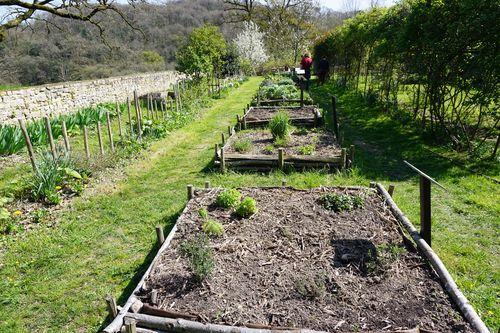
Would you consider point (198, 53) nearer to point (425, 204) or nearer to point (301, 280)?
point (425, 204)

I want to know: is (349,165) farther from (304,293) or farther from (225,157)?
(304,293)

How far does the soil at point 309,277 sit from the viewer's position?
2.98 metres

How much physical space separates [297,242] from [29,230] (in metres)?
4.19

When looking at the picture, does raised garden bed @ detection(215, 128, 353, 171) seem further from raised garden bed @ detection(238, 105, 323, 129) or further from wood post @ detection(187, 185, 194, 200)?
wood post @ detection(187, 185, 194, 200)

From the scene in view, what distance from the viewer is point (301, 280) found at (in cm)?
339

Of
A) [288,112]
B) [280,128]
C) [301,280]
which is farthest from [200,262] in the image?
[288,112]

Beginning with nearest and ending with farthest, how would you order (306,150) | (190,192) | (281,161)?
1. (190,192)
2. (281,161)
3. (306,150)

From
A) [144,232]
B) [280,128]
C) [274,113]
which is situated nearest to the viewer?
[144,232]

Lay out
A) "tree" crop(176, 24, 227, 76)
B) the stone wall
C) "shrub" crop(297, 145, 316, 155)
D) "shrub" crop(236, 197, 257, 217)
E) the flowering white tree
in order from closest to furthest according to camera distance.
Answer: "shrub" crop(236, 197, 257, 217)
"shrub" crop(297, 145, 316, 155)
the stone wall
"tree" crop(176, 24, 227, 76)
the flowering white tree

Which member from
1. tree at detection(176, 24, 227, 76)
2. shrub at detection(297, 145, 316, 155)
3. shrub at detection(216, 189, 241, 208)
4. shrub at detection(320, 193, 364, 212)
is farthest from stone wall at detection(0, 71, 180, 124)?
shrub at detection(320, 193, 364, 212)

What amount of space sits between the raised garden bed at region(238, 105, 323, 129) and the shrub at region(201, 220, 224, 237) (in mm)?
6153

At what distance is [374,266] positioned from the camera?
139 inches

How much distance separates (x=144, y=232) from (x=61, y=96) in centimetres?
913

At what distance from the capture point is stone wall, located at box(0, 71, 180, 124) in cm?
979
